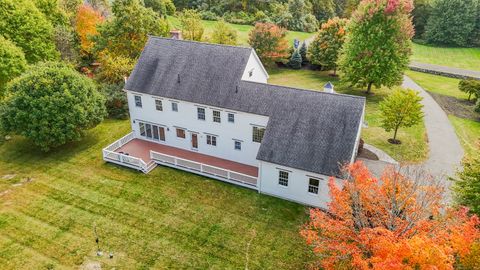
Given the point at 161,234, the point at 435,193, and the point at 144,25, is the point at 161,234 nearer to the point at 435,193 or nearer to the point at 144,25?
the point at 435,193

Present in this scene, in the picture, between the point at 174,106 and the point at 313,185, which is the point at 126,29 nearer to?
the point at 174,106

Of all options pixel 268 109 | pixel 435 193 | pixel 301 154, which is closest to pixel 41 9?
pixel 268 109

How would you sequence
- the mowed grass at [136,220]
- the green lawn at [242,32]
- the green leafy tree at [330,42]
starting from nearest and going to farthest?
the mowed grass at [136,220] → the green leafy tree at [330,42] → the green lawn at [242,32]

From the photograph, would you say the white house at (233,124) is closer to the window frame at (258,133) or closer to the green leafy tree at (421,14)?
the window frame at (258,133)

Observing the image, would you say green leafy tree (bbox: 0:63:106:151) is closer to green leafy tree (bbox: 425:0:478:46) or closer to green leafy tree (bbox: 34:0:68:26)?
green leafy tree (bbox: 34:0:68:26)

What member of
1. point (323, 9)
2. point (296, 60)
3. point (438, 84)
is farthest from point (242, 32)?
point (438, 84)

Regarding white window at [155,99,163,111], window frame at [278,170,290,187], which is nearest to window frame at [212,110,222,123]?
white window at [155,99,163,111]

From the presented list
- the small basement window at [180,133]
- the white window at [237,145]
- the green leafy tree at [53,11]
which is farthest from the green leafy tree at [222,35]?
the white window at [237,145]
